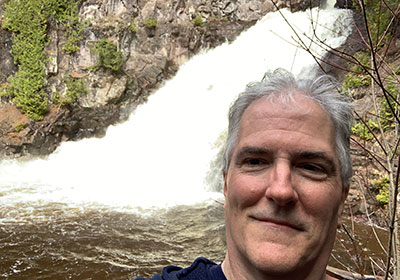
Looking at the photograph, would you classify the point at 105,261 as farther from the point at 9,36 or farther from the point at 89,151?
the point at 9,36

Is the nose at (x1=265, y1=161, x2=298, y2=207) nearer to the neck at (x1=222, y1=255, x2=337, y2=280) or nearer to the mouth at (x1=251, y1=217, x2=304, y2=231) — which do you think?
the mouth at (x1=251, y1=217, x2=304, y2=231)

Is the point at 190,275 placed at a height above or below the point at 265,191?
below

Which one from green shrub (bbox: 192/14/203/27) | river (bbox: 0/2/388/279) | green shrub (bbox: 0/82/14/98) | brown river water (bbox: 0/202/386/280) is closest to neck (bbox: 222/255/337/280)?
river (bbox: 0/2/388/279)

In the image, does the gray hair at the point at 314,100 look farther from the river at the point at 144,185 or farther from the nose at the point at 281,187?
the river at the point at 144,185

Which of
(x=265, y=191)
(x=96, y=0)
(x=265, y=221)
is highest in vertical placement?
(x=96, y=0)

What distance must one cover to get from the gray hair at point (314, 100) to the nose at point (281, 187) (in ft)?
0.88

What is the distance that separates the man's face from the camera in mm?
1157

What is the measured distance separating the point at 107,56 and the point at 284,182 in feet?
44.2

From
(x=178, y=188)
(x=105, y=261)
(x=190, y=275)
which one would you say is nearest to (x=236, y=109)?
(x=190, y=275)

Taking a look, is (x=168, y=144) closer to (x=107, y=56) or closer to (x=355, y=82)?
(x=107, y=56)

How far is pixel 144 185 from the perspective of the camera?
9.79 m

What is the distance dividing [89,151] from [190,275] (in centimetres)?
1226

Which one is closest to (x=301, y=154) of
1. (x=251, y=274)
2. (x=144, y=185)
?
(x=251, y=274)

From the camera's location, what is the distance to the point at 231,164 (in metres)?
1.38
